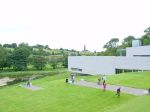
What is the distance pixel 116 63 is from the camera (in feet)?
212

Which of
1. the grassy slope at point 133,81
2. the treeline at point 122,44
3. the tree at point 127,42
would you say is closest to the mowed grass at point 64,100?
the grassy slope at point 133,81

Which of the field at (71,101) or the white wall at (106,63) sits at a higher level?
the white wall at (106,63)

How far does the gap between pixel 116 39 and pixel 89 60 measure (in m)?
69.5

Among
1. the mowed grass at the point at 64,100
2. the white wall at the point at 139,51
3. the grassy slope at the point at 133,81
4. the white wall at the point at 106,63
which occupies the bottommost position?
the mowed grass at the point at 64,100

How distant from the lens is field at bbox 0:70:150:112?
2938 centimetres

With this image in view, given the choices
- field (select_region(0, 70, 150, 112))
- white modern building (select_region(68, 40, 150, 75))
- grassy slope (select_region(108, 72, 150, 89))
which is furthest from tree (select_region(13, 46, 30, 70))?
grassy slope (select_region(108, 72, 150, 89))

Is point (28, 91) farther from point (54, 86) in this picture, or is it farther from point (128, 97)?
point (128, 97)

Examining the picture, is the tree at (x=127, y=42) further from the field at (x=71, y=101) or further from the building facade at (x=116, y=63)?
the field at (x=71, y=101)

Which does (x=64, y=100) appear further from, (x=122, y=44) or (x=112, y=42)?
(x=112, y=42)

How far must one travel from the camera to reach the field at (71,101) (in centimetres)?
2938

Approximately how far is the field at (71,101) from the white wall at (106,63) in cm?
2148

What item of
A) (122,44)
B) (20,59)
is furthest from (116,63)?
(20,59)

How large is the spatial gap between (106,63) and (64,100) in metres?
34.5

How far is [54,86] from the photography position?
146 feet
